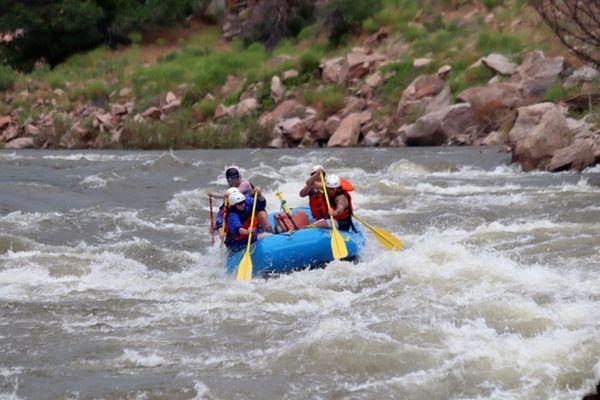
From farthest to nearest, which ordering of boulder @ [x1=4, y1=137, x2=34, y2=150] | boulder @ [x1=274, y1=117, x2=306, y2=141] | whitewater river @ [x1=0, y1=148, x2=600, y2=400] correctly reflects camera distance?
boulder @ [x1=4, y1=137, x2=34, y2=150]
boulder @ [x1=274, y1=117, x2=306, y2=141]
whitewater river @ [x1=0, y1=148, x2=600, y2=400]

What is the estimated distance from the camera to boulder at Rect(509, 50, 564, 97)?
20328 mm

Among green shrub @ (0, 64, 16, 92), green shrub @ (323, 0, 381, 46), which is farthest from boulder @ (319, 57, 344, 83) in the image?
green shrub @ (0, 64, 16, 92)

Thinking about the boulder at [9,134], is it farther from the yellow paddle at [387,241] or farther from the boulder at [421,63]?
the yellow paddle at [387,241]

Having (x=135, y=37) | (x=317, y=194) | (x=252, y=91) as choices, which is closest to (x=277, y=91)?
(x=252, y=91)

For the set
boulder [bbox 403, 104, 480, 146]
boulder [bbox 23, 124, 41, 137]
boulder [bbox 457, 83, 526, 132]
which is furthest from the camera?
boulder [bbox 23, 124, 41, 137]

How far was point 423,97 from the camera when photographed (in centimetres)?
2266

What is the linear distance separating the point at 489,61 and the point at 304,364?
17681 millimetres

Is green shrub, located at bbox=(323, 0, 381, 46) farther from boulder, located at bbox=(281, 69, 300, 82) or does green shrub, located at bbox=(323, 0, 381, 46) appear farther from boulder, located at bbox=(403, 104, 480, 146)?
boulder, located at bbox=(403, 104, 480, 146)

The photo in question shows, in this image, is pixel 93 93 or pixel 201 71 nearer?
pixel 201 71

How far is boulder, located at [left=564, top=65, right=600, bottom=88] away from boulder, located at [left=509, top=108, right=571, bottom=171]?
439cm

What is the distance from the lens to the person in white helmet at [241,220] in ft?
30.0

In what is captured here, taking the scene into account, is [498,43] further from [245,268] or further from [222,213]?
[245,268]

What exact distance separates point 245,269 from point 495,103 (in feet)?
41.6

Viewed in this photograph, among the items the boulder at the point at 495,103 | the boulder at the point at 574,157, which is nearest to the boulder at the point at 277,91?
the boulder at the point at 495,103
